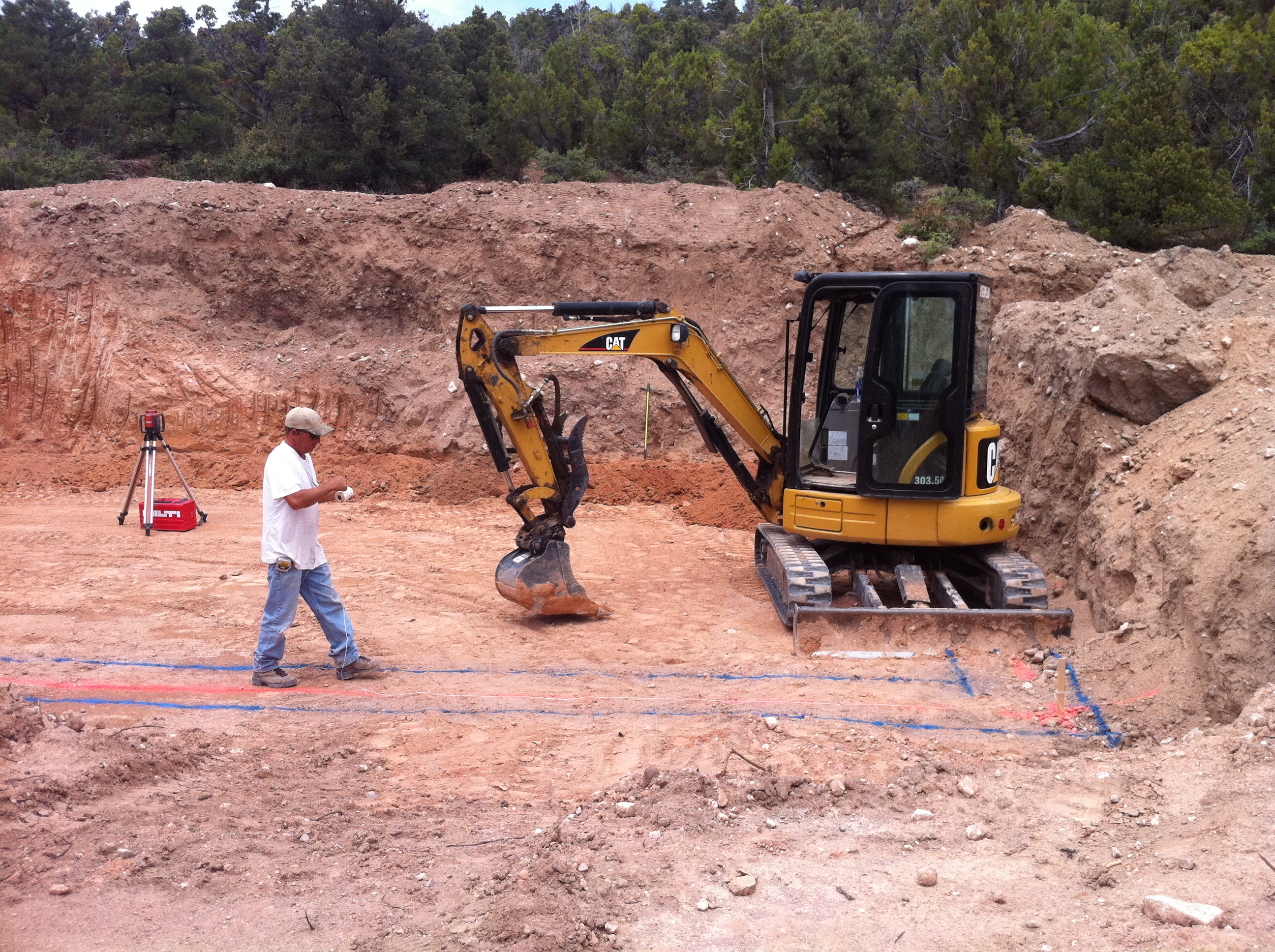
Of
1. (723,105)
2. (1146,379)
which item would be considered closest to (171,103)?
(723,105)

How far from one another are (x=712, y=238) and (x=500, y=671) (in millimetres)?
10114

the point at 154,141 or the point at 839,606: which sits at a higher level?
the point at 154,141

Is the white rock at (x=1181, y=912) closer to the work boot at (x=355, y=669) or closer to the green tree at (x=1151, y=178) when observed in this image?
the work boot at (x=355, y=669)

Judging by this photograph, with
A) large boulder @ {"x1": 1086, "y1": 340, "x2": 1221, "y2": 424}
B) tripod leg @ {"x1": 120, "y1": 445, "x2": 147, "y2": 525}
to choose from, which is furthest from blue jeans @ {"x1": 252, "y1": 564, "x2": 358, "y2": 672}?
large boulder @ {"x1": 1086, "y1": 340, "x2": 1221, "y2": 424}

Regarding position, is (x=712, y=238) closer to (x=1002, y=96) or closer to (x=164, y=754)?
(x=1002, y=96)

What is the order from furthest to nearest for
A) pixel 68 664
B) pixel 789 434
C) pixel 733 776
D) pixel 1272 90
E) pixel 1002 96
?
pixel 1002 96, pixel 1272 90, pixel 789 434, pixel 68 664, pixel 733 776

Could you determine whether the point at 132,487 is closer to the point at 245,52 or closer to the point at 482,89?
the point at 482,89


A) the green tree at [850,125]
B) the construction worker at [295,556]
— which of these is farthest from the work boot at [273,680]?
the green tree at [850,125]

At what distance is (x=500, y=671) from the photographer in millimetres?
6766

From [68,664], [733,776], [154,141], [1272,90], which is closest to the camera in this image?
[733,776]

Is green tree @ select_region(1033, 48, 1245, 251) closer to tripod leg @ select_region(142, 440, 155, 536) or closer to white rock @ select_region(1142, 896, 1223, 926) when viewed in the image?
tripod leg @ select_region(142, 440, 155, 536)

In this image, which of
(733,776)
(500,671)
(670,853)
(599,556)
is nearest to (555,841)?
(670,853)

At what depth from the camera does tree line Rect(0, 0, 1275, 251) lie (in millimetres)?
15148

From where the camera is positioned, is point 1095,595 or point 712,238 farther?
point 712,238
